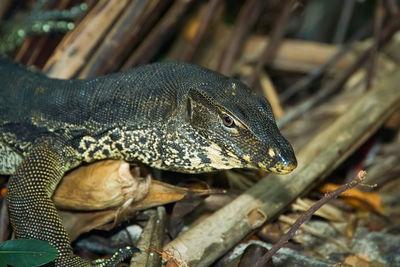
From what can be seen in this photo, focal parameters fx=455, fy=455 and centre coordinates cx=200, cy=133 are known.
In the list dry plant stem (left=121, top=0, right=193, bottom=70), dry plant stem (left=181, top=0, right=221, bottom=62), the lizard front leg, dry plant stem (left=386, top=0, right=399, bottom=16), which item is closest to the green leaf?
the lizard front leg

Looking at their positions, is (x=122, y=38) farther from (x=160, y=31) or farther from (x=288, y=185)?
(x=288, y=185)

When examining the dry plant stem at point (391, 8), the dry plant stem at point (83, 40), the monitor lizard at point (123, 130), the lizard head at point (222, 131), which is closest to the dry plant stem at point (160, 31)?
→ the dry plant stem at point (83, 40)

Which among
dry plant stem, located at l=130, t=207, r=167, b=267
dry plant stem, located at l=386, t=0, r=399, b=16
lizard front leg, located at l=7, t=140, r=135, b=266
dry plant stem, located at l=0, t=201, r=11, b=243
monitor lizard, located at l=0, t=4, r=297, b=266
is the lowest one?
dry plant stem, located at l=0, t=201, r=11, b=243

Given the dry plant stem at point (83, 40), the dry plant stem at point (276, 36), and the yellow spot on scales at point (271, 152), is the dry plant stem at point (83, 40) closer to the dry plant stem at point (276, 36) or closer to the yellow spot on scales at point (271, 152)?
the dry plant stem at point (276, 36)

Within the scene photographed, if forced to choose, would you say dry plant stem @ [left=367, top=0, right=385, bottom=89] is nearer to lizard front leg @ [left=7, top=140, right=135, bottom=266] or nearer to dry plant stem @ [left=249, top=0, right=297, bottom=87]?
dry plant stem @ [left=249, top=0, right=297, bottom=87]

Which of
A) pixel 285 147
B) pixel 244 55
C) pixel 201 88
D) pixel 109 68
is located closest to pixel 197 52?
pixel 244 55

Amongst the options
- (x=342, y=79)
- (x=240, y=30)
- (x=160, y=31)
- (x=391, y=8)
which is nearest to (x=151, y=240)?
(x=160, y=31)
